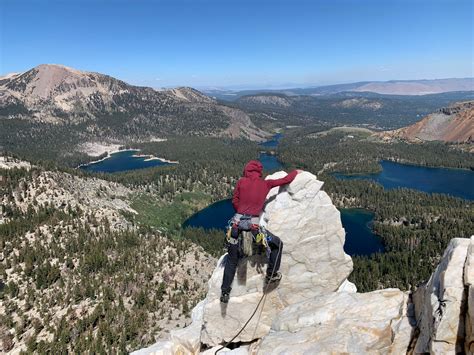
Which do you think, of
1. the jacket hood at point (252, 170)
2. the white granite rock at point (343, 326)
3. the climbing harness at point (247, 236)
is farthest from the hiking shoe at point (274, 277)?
the jacket hood at point (252, 170)

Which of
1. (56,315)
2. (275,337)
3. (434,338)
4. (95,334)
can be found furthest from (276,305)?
(56,315)

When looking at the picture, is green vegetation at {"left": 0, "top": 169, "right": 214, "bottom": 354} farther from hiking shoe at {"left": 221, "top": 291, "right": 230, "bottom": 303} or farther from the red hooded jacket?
the red hooded jacket

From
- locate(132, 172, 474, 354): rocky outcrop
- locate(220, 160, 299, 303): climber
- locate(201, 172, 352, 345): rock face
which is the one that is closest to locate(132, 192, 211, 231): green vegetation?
locate(132, 172, 474, 354): rocky outcrop

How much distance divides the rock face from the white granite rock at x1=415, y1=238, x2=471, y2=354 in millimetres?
6428


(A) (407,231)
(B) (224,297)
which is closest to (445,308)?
(B) (224,297)

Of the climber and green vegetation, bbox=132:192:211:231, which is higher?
the climber

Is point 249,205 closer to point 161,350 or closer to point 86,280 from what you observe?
point 161,350

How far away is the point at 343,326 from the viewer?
17.3 m

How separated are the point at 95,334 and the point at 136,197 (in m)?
118

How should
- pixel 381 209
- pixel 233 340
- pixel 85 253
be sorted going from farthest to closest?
pixel 381 209
pixel 85 253
pixel 233 340

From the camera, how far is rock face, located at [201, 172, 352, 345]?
68.4 feet

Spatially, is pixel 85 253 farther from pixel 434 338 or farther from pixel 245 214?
pixel 434 338

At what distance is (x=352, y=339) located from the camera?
16234 millimetres

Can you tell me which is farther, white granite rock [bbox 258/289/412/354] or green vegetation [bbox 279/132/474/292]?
green vegetation [bbox 279/132/474/292]
